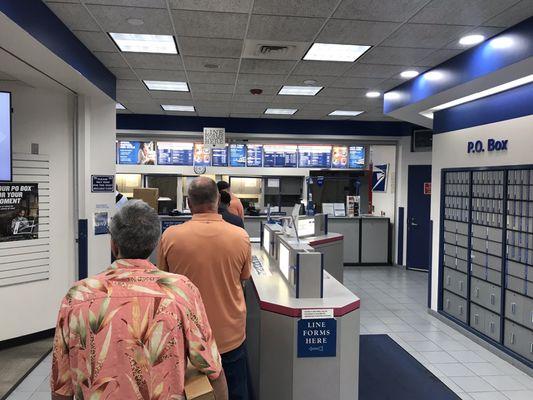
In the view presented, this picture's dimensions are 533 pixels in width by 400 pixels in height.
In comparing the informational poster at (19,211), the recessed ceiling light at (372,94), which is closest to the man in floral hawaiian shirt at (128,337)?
the informational poster at (19,211)

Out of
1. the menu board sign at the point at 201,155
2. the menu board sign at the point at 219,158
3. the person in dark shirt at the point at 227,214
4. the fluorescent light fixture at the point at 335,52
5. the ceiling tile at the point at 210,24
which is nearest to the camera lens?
the ceiling tile at the point at 210,24

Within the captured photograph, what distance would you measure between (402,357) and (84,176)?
4210 mm

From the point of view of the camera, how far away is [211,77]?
593cm

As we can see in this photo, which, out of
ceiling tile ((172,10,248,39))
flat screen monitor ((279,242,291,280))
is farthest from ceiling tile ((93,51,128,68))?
flat screen monitor ((279,242,291,280))

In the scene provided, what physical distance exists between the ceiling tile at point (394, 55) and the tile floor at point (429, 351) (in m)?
3.25

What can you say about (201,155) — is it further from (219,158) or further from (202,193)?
(202,193)

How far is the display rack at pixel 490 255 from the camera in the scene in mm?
4398

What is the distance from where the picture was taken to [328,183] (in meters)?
10.4

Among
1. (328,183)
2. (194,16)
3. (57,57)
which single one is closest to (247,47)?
(194,16)

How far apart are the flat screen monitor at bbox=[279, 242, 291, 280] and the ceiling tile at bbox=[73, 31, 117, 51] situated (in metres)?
2.66

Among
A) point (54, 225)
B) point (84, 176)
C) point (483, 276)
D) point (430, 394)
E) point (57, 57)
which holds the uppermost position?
point (57, 57)

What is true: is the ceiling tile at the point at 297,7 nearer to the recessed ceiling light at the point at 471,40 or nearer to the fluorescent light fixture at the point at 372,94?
the recessed ceiling light at the point at 471,40

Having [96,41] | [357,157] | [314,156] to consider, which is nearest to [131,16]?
[96,41]

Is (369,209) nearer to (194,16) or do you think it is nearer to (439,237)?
(439,237)
